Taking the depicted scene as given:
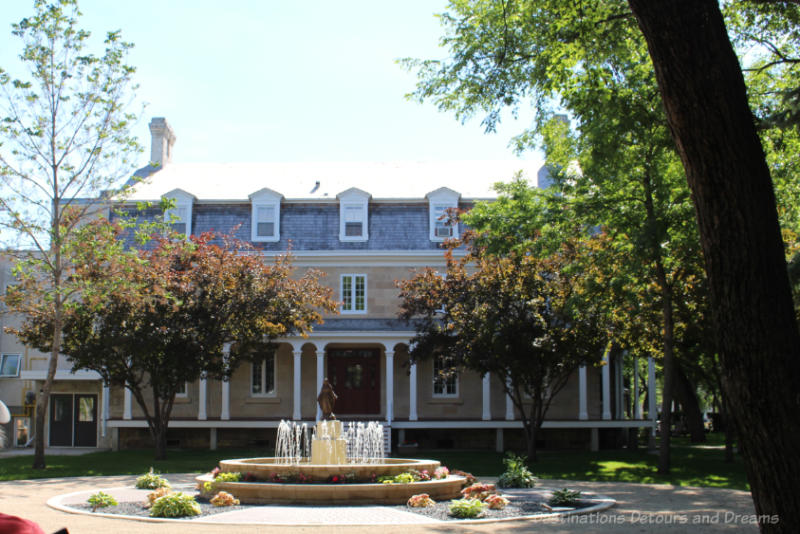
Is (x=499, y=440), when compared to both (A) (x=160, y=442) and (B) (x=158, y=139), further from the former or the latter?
(B) (x=158, y=139)

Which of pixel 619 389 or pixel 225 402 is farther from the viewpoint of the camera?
pixel 619 389

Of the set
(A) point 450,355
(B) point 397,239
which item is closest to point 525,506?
(A) point 450,355

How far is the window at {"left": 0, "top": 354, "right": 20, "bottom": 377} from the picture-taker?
35.4 metres

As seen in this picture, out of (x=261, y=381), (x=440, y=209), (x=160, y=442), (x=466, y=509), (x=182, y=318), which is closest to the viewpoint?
(x=466, y=509)

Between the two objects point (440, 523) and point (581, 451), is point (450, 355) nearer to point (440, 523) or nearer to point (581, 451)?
point (581, 451)

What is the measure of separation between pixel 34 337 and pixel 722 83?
78.4 ft

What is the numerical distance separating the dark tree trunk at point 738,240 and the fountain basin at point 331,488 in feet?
33.5

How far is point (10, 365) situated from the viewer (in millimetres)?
35500

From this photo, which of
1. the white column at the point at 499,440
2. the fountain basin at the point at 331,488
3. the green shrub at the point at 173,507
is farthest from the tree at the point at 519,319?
the green shrub at the point at 173,507

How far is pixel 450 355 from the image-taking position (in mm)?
26266

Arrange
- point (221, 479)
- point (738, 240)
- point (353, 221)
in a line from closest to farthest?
point (738, 240) < point (221, 479) < point (353, 221)

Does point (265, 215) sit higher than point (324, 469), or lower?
higher

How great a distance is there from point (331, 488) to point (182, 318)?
12330mm

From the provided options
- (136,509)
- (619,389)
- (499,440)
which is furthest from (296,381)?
(136,509)
